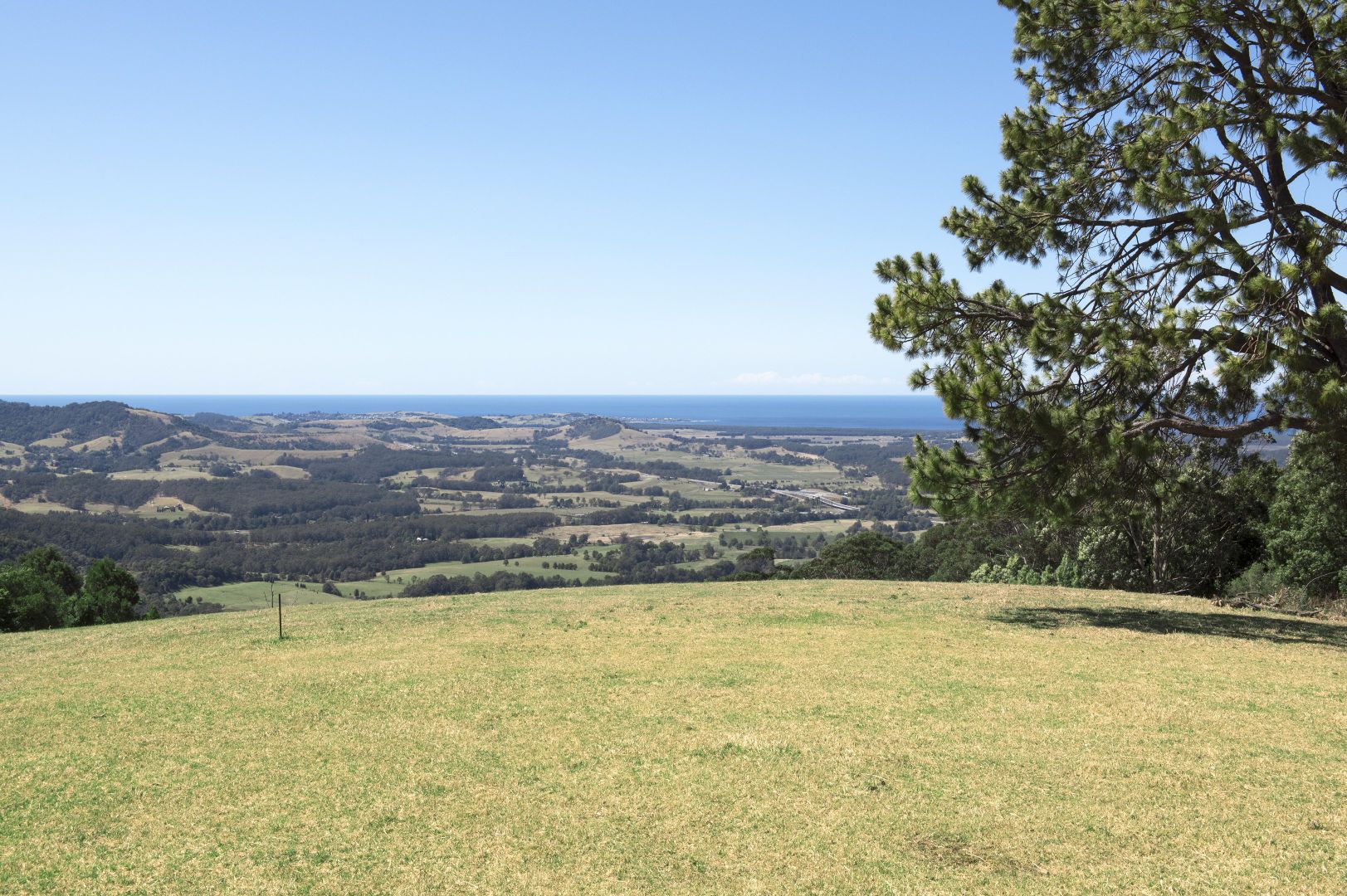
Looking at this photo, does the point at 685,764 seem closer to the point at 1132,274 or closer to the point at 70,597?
the point at 1132,274

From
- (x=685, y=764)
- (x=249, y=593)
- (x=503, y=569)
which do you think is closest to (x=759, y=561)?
(x=503, y=569)

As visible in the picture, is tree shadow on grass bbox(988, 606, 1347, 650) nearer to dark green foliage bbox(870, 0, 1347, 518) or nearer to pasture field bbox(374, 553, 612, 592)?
dark green foliage bbox(870, 0, 1347, 518)

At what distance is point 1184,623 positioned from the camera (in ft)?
62.2

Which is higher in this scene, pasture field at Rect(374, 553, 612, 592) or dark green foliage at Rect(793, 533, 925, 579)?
dark green foliage at Rect(793, 533, 925, 579)

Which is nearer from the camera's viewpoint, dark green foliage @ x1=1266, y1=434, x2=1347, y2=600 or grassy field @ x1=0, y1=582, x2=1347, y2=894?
grassy field @ x1=0, y1=582, x2=1347, y2=894

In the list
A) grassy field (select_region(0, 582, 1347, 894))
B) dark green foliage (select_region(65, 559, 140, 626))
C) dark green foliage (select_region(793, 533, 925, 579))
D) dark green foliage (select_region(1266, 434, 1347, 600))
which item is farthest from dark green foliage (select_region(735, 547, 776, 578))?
grassy field (select_region(0, 582, 1347, 894))

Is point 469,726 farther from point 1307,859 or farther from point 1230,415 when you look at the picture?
point 1230,415

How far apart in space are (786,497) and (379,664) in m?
155

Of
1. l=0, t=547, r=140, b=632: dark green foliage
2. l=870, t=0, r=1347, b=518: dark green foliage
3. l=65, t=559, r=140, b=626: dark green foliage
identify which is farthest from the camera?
l=65, t=559, r=140, b=626: dark green foliage

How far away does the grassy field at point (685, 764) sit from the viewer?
746 centimetres

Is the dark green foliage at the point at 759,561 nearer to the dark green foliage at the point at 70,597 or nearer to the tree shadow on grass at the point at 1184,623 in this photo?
the dark green foliage at the point at 70,597

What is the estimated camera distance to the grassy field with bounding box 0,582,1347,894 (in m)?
7.46

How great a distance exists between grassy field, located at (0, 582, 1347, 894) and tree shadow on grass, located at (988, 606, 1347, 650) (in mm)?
408

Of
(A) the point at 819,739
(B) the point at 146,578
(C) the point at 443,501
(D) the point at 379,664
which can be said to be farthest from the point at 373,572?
(A) the point at 819,739
